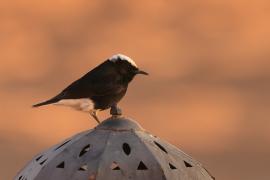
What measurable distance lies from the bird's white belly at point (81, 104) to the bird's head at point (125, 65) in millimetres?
578

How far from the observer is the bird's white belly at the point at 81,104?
886 cm

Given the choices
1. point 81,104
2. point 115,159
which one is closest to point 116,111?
point 115,159

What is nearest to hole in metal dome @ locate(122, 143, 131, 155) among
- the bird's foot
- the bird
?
the bird's foot

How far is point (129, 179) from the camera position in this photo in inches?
271

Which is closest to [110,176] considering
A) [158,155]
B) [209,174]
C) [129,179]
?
[129,179]

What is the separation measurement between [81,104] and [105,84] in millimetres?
514

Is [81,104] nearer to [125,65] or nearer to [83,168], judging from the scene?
[125,65]

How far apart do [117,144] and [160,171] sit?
55 centimetres

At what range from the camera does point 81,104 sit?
895cm

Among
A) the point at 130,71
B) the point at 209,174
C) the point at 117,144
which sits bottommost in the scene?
the point at 209,174

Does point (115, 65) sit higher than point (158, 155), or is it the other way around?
point (115, 65)

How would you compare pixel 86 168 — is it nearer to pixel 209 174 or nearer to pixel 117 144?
pixel 117 144

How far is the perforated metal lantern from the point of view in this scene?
6.99 metres

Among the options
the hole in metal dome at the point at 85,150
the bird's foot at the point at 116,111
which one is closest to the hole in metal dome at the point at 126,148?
the hole in metal dome at the point at 85,150
